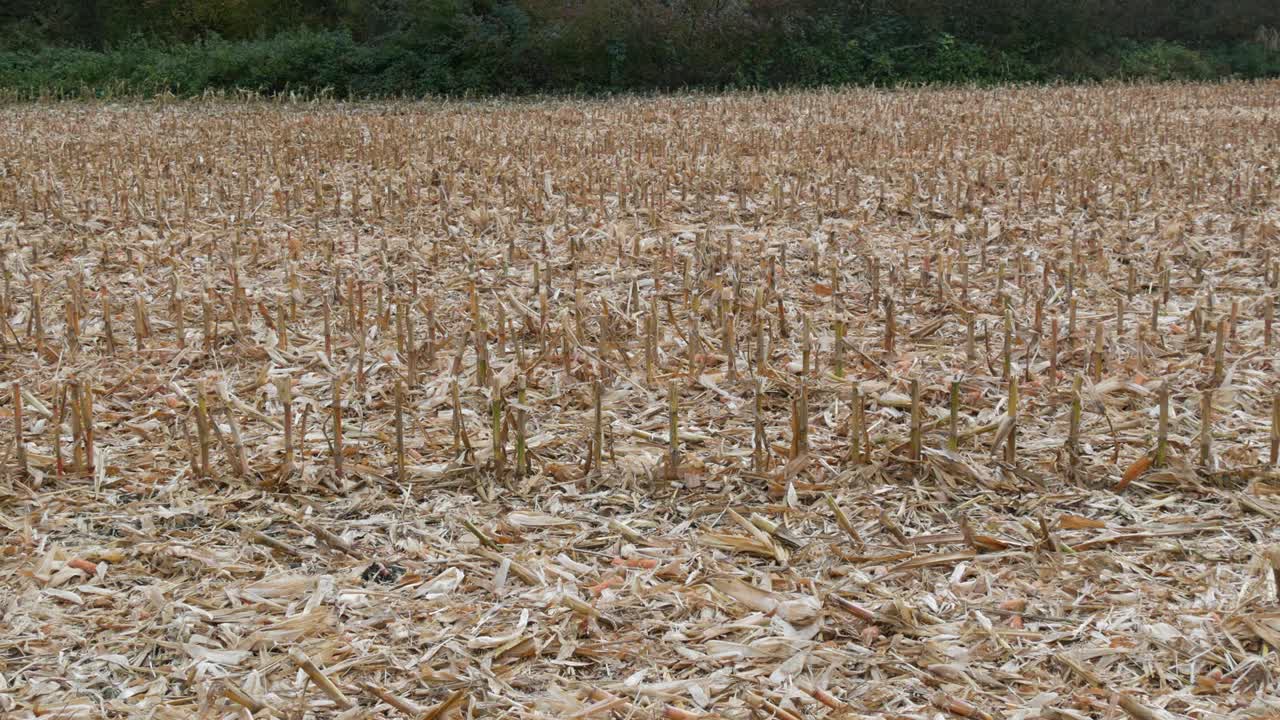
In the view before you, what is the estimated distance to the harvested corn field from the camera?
323 centimetres

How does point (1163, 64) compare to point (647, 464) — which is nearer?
point (647, 464)

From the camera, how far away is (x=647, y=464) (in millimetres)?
4418

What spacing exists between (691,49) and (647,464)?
2197 cm

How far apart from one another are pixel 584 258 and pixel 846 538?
14.4ft

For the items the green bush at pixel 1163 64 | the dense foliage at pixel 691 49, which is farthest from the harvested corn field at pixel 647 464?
the green bush at pixel 1163 64

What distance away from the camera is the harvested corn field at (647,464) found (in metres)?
3.23

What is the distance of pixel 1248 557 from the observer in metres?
3.72

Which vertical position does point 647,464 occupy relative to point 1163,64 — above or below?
above

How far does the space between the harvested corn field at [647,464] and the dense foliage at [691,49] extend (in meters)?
16.4

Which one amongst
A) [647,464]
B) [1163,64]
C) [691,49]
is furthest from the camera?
[1163,64]

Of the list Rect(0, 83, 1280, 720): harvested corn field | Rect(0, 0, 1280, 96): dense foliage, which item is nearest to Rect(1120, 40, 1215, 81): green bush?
Rect(0, 0, 1280, 96): dense foliage

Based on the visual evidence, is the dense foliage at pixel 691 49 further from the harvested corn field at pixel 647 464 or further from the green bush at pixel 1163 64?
the harvested corn field at pixel 647 464

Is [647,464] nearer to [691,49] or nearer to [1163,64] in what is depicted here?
[691,49]

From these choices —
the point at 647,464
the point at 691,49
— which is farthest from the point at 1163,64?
the point at 647,464
